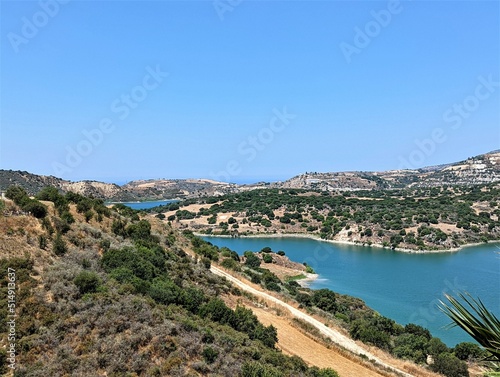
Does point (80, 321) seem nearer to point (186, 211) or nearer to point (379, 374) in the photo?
point (379, 374)

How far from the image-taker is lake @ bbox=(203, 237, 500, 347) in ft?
123

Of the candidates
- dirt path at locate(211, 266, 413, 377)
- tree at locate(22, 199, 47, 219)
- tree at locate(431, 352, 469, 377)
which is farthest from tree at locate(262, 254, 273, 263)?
tree at locate(22, 199, 47, 219)

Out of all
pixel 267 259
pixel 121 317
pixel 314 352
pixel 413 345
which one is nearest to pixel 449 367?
pixel 413 345

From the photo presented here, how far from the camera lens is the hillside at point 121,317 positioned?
33.3 ft

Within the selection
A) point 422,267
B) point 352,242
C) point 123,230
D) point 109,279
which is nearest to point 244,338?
point 109,279

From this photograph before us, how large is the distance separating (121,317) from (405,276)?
1923 inches

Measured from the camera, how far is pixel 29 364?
9367mm

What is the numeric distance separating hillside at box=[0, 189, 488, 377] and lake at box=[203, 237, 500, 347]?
1447 centimetres

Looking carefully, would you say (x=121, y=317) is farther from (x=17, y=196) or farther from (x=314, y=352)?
(x=17, y=196)

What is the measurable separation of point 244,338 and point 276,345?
345 cm

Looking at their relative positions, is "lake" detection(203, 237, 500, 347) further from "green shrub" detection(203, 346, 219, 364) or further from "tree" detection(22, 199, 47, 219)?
"tree" detection(22, 199, 47, 219)

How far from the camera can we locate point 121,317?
37.8ft

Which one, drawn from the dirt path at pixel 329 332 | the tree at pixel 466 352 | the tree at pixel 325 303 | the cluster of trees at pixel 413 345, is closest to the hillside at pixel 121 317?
the cluster of trees at pixel 413 345

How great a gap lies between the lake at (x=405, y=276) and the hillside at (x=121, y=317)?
570 inches
